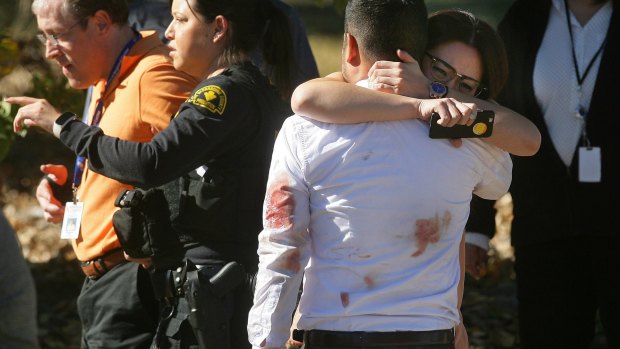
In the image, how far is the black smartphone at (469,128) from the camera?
2531 mm

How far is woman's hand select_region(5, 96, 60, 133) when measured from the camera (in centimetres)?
349

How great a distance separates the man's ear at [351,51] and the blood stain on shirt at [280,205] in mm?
336

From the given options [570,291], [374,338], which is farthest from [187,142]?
[570,291]

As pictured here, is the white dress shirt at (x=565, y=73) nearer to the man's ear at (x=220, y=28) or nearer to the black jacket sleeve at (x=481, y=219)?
the black jacket sleeve at (x=481, y=219)

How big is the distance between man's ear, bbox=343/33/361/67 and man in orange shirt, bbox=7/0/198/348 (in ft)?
3.26

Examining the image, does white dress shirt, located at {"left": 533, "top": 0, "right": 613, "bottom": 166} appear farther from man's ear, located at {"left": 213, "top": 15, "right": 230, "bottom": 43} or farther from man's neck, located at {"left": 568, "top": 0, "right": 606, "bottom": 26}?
man's ear, located at {"left": 213, "top": 15, "right": 230, "bottom": 43}

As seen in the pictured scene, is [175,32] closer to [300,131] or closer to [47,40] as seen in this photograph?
[47,40]

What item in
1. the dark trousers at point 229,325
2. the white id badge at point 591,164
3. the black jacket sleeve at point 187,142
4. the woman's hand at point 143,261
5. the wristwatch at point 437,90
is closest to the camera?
the wristwatch at point 437,90

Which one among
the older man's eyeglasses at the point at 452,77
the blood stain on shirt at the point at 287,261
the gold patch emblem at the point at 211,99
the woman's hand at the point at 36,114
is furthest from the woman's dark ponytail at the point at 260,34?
the blood stain on shirt at the point at 287,261

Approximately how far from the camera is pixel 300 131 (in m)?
2.58

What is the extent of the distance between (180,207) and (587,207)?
1.65 metres

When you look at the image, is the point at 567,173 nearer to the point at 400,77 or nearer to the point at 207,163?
the point at 207,163

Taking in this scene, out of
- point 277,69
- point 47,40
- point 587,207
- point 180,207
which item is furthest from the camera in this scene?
point 587,207

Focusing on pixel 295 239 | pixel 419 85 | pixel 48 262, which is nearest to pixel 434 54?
pixel 419 85
